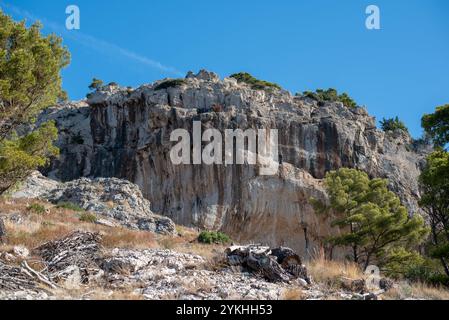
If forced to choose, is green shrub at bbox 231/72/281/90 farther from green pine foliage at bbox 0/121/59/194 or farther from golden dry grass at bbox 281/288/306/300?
golden dry grass at bbox 281/288/306/300

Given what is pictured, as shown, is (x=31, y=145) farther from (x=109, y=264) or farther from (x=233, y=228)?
(x=233, y=228)

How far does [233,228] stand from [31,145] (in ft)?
88.6

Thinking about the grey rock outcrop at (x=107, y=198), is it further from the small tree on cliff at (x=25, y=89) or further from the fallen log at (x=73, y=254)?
the fallen log at (x=73, y=254)

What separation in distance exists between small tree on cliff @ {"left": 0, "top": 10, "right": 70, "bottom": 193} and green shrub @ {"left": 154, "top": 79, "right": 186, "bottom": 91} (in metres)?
31.7

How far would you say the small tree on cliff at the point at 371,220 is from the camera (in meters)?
25.2

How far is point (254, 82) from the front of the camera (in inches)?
2351

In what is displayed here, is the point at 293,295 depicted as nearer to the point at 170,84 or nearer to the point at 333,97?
the point at 170,84

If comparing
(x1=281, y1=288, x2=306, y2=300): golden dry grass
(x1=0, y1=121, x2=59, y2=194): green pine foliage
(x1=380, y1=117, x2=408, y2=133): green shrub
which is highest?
(x1=380, y1=117, x2=408, y2=133): green shrub

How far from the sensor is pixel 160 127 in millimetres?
43594

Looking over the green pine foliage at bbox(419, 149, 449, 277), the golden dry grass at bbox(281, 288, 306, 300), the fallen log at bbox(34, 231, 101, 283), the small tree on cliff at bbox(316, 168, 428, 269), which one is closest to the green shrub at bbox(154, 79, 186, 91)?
the small tree on cliff at bbox(316, 168, 428, 269)

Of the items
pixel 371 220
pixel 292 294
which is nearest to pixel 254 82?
pixel 371 220

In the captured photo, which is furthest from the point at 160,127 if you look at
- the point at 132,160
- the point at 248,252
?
the point at 248,252

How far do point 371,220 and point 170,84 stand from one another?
2813 cm

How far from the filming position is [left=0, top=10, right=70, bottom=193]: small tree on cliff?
12.9m
